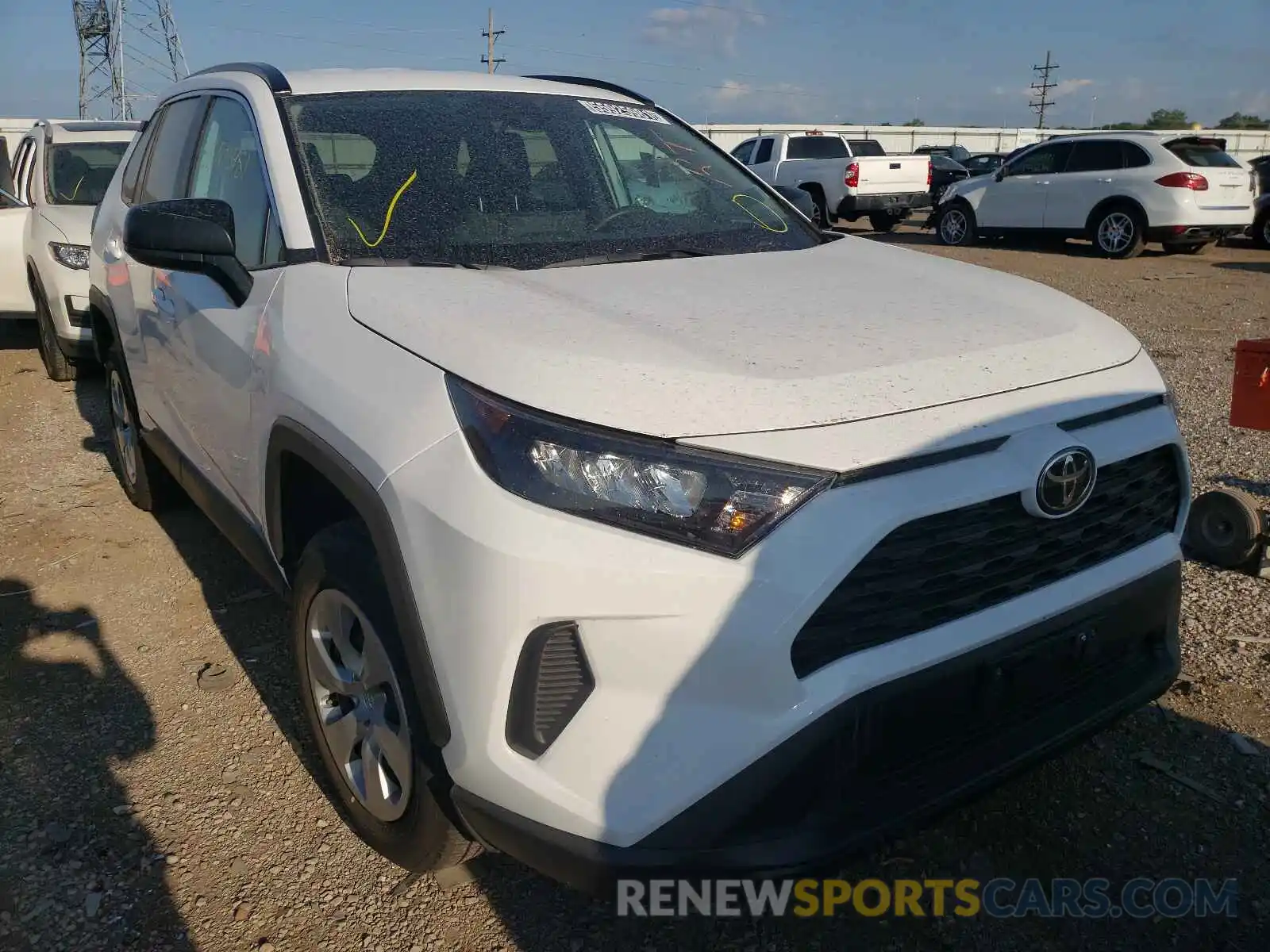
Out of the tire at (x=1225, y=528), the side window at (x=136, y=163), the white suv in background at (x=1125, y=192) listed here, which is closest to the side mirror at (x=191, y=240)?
the side window at (x=136, y=163)

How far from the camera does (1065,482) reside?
1.93 metres

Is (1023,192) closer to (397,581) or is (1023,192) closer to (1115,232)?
(1115,232)

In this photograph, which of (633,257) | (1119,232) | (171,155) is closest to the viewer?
(633,257)

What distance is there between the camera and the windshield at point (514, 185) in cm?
264

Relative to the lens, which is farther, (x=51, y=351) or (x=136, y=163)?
(x=51, y=351)

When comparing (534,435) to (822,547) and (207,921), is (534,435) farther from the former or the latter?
(207,921)

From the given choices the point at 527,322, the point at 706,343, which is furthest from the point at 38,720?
the point at 706,343

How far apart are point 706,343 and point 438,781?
978mm

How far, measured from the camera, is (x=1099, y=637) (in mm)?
2115

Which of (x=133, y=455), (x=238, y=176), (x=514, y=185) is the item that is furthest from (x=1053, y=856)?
(x=133, y=455)

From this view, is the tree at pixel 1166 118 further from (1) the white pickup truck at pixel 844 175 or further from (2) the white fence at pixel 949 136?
(1) the white pickup truck at pixel 844 175

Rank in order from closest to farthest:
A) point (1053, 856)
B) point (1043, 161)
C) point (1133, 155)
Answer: point (1053, 856) → point (1133, 155) → point (1043, 161)

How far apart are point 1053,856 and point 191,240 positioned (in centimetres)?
252

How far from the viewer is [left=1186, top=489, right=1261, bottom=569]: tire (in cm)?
372
